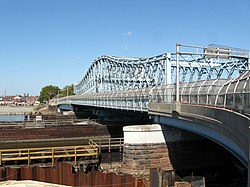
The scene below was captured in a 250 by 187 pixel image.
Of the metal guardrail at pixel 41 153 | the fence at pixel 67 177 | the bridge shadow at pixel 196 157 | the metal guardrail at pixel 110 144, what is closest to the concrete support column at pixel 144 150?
the bridge shadow at pixel 196 157

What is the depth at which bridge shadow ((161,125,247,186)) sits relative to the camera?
83.6 ft

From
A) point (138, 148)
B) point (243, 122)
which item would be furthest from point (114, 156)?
point (243, 122)

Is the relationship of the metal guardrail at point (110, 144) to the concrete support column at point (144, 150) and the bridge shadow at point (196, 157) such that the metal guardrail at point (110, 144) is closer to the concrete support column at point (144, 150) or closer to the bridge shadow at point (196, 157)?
the concrete support column at point (144, 150)

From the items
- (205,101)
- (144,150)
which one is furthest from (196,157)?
(205,101)

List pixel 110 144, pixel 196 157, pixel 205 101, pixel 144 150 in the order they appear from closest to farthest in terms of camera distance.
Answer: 1. pixel 205 101
2. pixel 144 150
3. pixel 196 157
4. pixel 110 144

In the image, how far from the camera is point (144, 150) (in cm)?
2530

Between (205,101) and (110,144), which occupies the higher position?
(205,101)

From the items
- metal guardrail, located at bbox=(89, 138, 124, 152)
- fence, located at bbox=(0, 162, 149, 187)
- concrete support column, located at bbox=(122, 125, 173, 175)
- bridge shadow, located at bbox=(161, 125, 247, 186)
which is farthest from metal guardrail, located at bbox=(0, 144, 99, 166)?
bridge shadow, located at bbox=(161, 125, 247, 186)

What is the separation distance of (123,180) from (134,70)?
191ft

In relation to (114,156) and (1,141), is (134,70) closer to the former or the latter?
(1,141)

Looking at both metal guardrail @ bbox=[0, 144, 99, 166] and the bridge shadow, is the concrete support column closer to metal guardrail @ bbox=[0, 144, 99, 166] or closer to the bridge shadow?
the bridge shadow

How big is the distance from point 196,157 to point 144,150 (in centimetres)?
505

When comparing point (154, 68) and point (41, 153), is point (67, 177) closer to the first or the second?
point (41, 153)

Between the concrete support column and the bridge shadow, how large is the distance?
2.09ft
